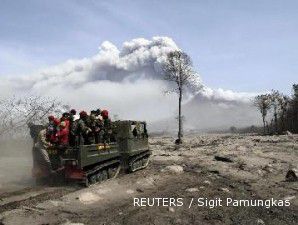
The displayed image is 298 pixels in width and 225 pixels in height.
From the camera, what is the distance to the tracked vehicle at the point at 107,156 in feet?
52.6

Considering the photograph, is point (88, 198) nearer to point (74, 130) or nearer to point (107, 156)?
point (74, 130)

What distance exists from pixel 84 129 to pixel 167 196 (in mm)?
4392

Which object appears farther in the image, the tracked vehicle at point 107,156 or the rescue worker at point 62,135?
the rescue worker at point 62,135

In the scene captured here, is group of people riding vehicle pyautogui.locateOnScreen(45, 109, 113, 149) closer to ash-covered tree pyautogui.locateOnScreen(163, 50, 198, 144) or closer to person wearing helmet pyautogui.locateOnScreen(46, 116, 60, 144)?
person wearing helmet pyautogui.locateOnScreen(46, 116, 60, 144)

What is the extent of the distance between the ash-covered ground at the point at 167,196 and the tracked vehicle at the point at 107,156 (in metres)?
0.50

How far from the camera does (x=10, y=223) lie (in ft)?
36.2

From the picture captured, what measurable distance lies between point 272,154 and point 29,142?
63.4ft

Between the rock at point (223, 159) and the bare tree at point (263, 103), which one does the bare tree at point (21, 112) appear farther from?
the bare tree at point (263, 103)

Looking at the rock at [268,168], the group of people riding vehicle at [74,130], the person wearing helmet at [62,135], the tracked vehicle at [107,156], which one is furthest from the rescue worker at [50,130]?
the rock at [268,168]

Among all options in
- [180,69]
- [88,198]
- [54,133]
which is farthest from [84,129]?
[180,69]

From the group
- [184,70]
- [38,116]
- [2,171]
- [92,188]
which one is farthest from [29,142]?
[92,188]

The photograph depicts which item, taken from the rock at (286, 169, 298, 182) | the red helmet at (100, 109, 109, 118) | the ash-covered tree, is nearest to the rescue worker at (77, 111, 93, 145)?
the red helmet at (100, 109, 109, 118)

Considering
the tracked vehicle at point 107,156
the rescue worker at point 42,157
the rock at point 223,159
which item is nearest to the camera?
the tracked vehicle at point 107,156

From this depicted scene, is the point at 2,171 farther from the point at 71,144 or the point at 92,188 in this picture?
the point at 92,188
